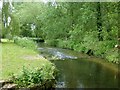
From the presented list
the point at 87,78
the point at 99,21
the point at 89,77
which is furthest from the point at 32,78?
the point at 99,21

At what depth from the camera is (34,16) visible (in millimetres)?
46500

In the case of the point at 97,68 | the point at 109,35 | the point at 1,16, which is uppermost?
the point at 1,16

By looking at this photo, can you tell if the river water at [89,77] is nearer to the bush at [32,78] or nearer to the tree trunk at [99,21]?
the bush at [32,78]

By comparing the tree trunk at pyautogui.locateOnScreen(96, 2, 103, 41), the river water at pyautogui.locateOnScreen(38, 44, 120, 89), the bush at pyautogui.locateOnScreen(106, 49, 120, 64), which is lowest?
the river water at pyautogui.locateOnScreen(38, 44, 120, 89)

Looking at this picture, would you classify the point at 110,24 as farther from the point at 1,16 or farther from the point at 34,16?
the point at 34,16

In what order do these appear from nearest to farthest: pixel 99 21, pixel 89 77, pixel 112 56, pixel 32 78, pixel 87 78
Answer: pixel 32 78, pixel 87 78, pixel 89 77, pixel 112 56, pixel 99 21

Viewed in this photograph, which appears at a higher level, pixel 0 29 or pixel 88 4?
pixel 88 4

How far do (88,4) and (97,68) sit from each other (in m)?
8.36

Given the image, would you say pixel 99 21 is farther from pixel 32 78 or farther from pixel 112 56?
pixel 32 78

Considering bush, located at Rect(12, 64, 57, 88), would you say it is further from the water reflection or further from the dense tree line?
the dense tree line

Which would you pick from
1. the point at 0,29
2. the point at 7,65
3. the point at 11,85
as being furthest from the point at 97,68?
the point at 0,29

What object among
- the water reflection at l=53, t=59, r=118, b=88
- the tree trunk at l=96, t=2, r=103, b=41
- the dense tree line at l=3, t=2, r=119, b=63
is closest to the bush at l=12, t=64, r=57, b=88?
the water reflection at l=53, t=59, r=118, b=88

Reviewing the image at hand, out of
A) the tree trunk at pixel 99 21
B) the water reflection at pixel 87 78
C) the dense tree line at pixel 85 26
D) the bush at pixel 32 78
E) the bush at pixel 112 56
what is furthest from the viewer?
the tree trunk at pixel 99 21

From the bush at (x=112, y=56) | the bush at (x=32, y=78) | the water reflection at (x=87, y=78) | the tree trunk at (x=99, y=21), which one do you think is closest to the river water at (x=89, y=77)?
the water reflection at (x=87, y=78)
